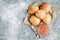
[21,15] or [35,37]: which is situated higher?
[21,15]

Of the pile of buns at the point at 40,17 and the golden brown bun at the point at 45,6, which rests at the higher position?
the golden brown bun at the point at 45,6

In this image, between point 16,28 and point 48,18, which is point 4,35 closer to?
point 16,28

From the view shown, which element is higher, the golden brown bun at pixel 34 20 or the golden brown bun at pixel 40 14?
the golden brown bun at pixel 40 14

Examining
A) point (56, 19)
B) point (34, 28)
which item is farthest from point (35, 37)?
point (56, 19)

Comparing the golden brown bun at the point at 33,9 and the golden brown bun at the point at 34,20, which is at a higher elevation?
the golden brown bun at the point at 33,9

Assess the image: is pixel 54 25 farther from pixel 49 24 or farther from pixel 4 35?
pixel 4 35

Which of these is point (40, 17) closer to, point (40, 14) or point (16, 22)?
point (40, 14)

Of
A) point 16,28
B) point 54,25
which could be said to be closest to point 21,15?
point 16,28
